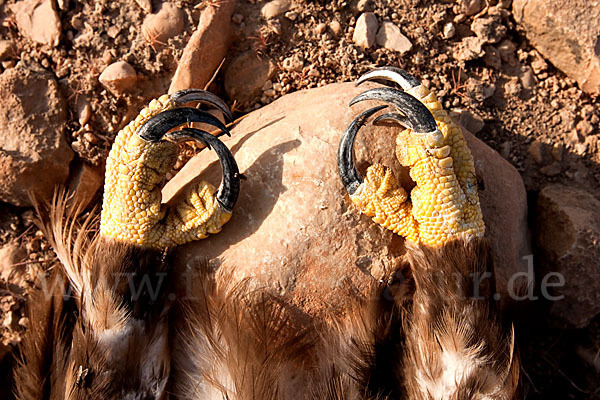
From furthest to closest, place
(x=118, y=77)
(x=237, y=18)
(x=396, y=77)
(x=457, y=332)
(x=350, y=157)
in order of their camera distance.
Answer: (x=237, y=18)
(x=118, y=77)
(x=396, y=77)
(x=350, y=157)
(x=457, y=332)

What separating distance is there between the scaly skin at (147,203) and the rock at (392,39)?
1.11 metres

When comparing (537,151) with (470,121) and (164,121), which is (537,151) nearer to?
(470,121)

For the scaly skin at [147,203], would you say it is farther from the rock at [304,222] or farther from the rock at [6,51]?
the rock at [6,51]

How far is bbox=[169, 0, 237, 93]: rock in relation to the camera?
228 cm

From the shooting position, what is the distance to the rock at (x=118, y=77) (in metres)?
2.29

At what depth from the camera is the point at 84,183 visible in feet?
7.73

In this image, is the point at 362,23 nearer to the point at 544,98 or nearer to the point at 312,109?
the point at 312,109

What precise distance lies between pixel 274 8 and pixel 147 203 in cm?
111

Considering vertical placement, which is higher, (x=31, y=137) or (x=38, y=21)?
(x=38, y=21)

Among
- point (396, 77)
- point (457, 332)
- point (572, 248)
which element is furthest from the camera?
point (572, 248)

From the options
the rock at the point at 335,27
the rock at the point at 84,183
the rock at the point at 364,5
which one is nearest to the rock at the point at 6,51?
the rock at the point at 84,183

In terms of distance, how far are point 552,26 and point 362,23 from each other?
2.65ft

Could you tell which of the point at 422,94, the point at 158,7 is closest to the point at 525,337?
the point at 422,94

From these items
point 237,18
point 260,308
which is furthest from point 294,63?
point 260,308
